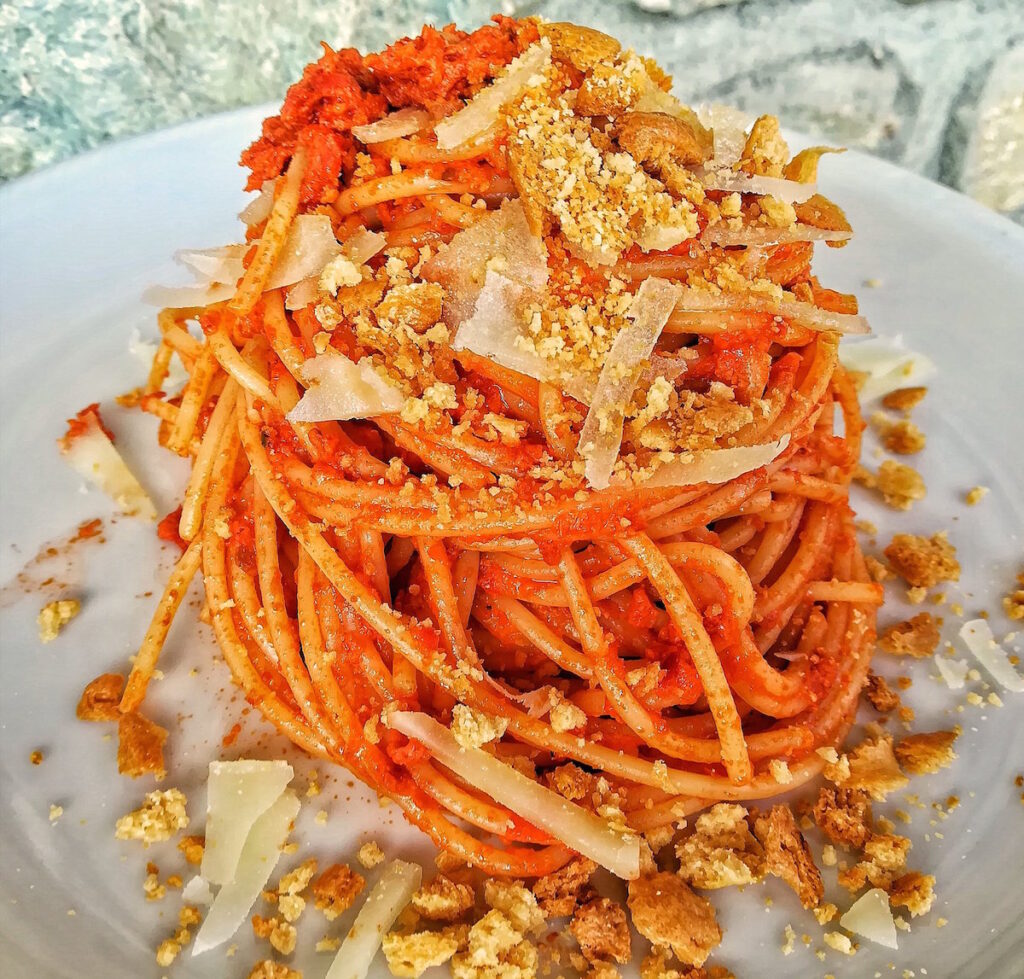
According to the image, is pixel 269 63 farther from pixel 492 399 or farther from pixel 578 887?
pixel 578 887

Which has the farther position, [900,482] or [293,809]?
[900,482]

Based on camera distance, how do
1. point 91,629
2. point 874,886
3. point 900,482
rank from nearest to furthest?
point 874,886, point 91,629, point 900,482

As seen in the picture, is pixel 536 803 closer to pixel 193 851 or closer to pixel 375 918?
pixel 375 918

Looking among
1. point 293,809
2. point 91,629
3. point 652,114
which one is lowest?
point 293,809

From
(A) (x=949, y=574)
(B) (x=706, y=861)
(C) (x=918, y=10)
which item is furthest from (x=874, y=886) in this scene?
(C) (x=918, y=10)

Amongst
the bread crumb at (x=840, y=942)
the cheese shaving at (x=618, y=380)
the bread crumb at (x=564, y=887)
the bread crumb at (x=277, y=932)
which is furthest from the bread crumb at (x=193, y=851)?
the bread crumb at (x=840, y=942)

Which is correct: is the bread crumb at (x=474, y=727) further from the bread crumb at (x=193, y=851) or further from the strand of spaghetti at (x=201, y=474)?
the strand of spaghetti at (x=201, y=474)

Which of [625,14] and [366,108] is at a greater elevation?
[366,108]
